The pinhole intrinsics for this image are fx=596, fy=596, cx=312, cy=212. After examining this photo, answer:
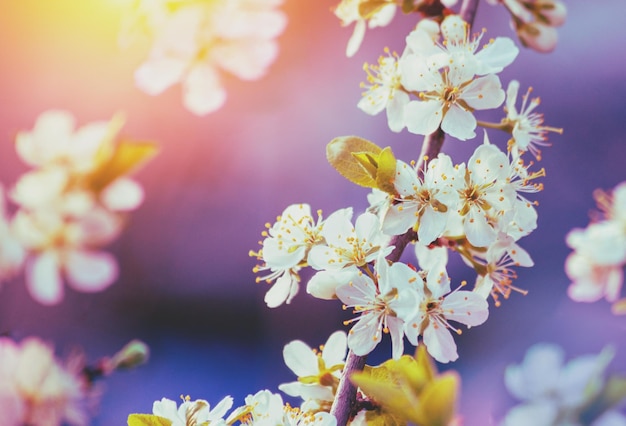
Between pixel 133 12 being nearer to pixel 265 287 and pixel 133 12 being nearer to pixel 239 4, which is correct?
pixel 239 4

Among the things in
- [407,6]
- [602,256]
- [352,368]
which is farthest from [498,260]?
[407,6]

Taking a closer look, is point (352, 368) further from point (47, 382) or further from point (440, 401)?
point (47, 382)

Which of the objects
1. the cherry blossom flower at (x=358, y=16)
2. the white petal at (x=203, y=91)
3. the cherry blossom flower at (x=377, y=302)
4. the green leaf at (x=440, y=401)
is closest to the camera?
the green leaf at (x=440, y=401)

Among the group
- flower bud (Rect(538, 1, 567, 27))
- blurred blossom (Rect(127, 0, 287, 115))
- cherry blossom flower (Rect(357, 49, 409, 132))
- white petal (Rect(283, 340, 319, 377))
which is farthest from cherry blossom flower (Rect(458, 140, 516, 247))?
blurred blossom (Rect(127, 0, 287, 115))

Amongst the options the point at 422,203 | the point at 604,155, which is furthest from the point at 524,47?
the point at 422,203

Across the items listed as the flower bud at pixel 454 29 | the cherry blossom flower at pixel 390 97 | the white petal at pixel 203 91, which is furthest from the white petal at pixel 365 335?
the white petal at pixel 203 91

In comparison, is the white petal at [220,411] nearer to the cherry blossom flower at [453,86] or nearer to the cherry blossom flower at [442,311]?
the cherry blossom flower at [442,311]
